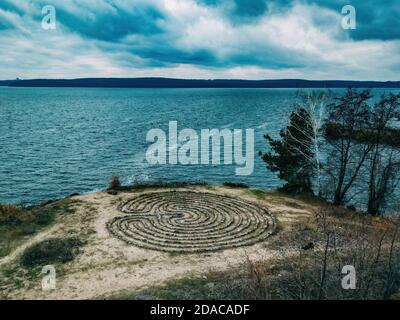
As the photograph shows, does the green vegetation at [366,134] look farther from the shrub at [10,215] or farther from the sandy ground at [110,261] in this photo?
the shrub at [10,215]

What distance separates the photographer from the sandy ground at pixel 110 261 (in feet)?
74.7

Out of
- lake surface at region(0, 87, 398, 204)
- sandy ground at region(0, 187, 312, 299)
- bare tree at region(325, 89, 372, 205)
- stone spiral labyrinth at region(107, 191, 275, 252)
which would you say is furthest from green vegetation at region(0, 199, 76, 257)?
bare tree at region(325, 89, 372, 205)

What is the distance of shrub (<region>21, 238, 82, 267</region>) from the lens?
26.3 meters

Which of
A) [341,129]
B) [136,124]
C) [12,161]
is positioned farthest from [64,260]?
[136,124]

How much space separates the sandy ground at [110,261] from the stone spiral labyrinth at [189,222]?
0.97 m

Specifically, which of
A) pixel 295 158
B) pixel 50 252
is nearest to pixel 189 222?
pixel 50 252

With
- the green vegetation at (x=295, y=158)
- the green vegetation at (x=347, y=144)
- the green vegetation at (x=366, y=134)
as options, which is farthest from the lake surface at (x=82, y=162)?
the green vegetation at (x=366, y=134)

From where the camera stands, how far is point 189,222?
34156 mm

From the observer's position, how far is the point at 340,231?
Result: 3142 cm

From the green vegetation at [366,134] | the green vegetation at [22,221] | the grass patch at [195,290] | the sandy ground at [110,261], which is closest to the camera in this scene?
the grass patch at [195,290]

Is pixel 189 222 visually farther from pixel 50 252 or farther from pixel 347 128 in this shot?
pixel 347 128

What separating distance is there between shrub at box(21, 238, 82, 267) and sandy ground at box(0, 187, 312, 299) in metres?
0.64

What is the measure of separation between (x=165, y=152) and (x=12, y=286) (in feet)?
167

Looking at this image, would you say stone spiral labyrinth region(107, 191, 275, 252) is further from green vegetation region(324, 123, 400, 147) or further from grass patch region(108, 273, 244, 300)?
green vegetation region(324, 123, 400, 147)
